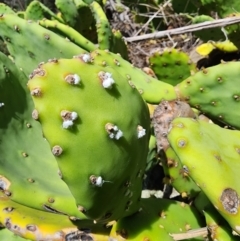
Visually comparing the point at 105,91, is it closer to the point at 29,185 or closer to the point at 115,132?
the point at 115,132

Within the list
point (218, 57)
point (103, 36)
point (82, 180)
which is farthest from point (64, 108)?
point (218, 57)

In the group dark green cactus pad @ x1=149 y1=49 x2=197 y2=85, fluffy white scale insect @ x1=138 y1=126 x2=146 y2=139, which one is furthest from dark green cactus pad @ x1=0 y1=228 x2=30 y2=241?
dark green cactus pad @ x1=149 y1=49 x2=197 y2=85

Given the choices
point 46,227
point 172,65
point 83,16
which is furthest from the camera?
point 83,16

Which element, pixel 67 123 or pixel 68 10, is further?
pixel 68 10

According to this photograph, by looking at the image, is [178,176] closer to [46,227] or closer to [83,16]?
[46,227]

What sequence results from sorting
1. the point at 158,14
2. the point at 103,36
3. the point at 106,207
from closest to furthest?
the point at 106,207, the point at 103,36, the point at 158,14

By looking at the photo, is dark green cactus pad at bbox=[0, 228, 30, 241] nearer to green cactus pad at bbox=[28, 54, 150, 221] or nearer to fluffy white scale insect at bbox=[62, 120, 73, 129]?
green cactus pad at bbox=[28, 54, 150, 221]

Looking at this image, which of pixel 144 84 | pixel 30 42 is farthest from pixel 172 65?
pixel 30 42
